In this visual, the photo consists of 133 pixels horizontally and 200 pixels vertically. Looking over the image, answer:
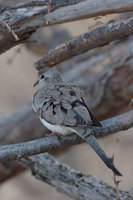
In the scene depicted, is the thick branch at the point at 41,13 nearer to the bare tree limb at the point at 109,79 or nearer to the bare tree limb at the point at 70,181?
the bare tree limb at the point at 70,181

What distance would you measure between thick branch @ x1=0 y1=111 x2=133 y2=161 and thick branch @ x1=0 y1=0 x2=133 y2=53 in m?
0.98

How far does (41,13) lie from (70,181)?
145 centimetres

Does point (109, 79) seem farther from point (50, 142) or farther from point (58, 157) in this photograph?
point (50, 142)

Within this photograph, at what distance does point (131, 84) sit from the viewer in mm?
5555

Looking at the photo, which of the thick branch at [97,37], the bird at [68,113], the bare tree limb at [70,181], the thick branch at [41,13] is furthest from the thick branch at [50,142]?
the thick branch at [41,13]

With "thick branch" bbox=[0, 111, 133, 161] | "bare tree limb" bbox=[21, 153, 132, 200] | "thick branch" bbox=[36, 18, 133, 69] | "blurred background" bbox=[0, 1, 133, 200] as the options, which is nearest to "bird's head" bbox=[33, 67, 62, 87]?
"thick branch" bbox=[36, 18, 133, 69]

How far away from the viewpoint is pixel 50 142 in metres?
3.24

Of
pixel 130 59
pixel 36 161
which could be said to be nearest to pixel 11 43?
pixel 36 161

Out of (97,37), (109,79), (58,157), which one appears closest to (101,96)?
(109,79)

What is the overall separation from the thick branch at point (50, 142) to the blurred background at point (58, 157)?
9.39 feet

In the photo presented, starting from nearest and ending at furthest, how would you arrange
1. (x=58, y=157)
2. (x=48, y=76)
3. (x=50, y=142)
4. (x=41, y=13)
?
1. (x=50, y=142)
2. (x=41, y=13)
3. (x=48, y=76)
4. (x=58, y=157)

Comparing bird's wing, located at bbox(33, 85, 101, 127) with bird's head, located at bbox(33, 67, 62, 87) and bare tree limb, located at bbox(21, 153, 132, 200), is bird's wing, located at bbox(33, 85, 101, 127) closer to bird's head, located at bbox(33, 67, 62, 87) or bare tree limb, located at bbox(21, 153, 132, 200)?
bird's head, located at bbox(33, 67, 62, 87)

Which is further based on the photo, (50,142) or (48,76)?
(48,76)

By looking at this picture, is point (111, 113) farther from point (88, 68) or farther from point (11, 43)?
point (11, 43)
